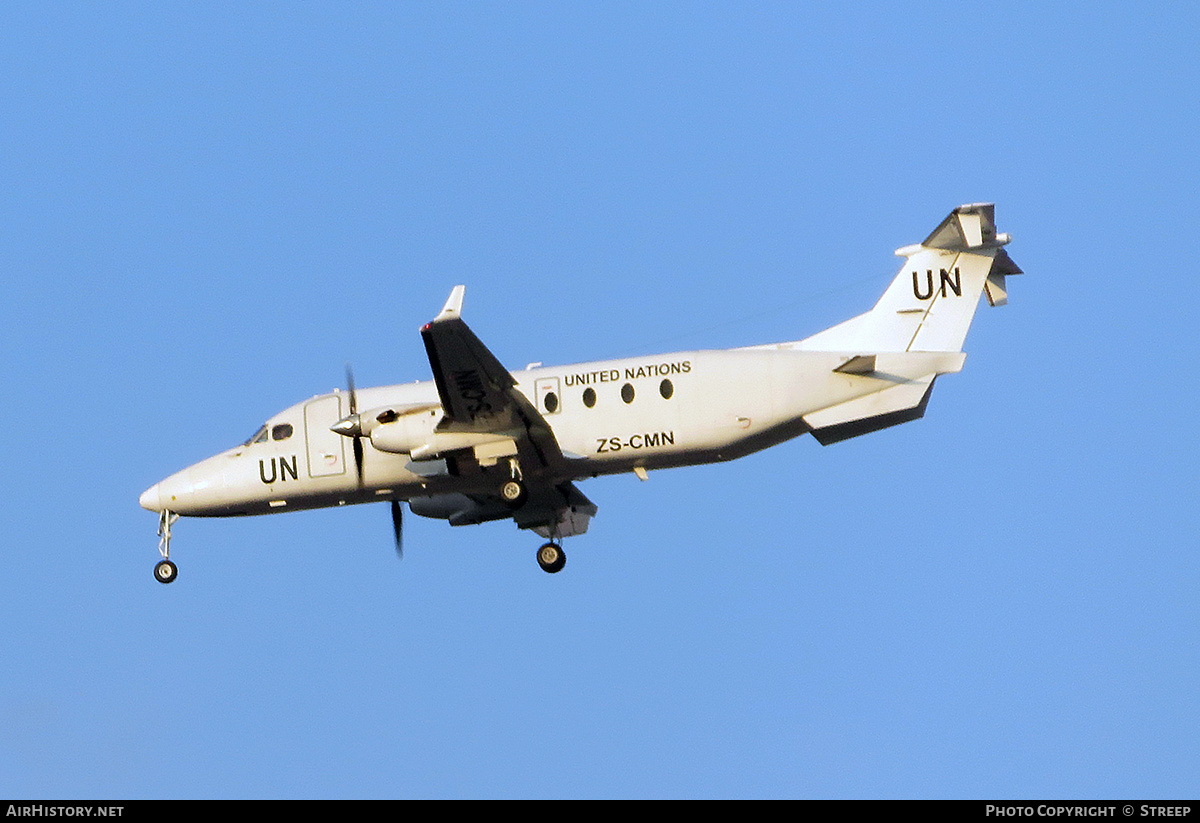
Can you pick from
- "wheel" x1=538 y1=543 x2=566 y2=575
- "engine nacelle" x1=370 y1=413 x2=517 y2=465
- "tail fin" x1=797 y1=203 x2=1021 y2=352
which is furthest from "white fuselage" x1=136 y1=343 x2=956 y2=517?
"wheel" x1=538 y1=543 x2=566 y2=575

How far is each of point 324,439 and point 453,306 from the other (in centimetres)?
577

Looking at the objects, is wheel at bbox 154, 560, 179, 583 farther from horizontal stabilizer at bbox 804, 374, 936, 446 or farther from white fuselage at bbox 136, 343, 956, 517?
horizontal stabilizer at bbox 804, 374, 936, 446

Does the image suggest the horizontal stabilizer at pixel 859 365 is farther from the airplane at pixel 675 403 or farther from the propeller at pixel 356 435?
the propeller at pixel 356 435

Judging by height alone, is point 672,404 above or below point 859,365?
below

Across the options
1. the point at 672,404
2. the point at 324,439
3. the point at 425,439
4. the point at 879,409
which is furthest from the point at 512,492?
the point at 879,409

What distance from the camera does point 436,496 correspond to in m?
32.5

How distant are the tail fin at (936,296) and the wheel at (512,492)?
5878 millimetres

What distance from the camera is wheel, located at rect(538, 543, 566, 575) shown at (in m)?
31.1

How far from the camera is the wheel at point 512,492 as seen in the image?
29.4 meters

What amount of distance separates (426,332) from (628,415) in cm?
453

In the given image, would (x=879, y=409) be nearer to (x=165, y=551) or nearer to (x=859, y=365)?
(x=859, y=365)

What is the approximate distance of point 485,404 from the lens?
27938 mm

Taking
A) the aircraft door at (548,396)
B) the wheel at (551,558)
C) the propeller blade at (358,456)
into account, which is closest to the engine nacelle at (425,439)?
the aircraft door at (548,396)
